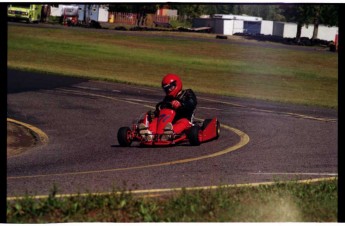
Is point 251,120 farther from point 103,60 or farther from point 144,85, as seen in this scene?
point 103,60

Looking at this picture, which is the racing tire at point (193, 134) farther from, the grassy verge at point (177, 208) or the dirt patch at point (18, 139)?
the grassy verge at point (177, 208)

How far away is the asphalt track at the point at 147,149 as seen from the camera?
10.4 m

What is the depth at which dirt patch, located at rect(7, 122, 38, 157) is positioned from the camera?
14898 millimetres

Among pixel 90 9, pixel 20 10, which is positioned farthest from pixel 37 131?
pixel 90 9

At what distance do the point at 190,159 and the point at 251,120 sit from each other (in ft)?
21.9

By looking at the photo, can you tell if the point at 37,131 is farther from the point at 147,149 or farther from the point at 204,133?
the point at 204,133

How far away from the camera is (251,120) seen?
19.3 meters

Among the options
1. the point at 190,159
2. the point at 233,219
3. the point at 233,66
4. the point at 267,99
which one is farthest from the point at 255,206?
the point at 233,66

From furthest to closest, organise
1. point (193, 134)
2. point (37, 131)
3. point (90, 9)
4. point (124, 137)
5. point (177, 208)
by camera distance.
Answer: point (37, 131) → point (90, 9) → point (124, 137) → point (193, 134) → point (177, 208)

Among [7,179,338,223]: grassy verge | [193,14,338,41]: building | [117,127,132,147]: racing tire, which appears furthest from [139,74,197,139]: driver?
[7,179,338,223]: grassy verge

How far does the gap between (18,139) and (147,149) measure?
3252mm

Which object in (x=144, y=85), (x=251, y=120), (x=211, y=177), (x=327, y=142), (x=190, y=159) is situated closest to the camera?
(x=211, y=177)

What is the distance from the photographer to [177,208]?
757 cm

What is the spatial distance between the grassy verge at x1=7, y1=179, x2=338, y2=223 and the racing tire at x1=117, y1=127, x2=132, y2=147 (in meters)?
6.53
